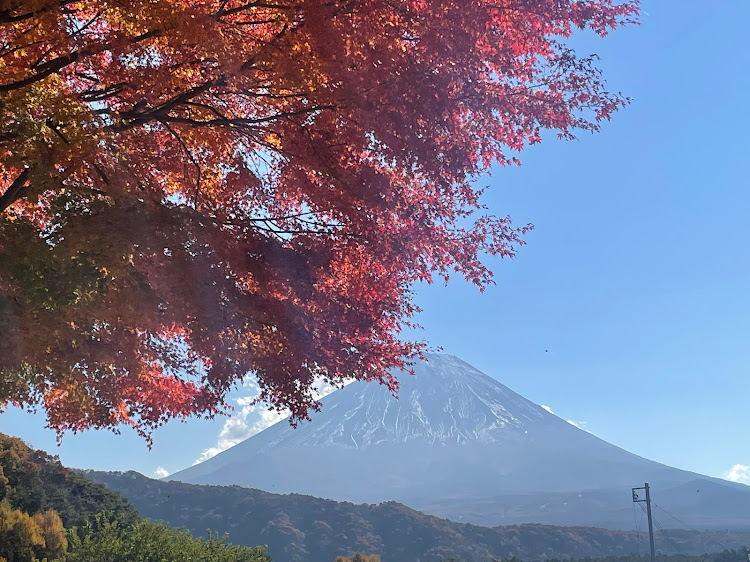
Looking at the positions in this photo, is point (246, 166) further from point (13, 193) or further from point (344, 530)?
point (344, 530)

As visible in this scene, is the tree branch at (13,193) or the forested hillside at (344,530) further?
the forested hillside at (344,530)

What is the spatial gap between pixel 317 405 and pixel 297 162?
213 centimetres

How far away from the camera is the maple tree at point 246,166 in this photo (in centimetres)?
407

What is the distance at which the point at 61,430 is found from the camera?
7359mm

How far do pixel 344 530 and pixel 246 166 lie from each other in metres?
64.8

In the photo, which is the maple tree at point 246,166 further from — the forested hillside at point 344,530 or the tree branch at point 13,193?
the forested hillside at point 344,530

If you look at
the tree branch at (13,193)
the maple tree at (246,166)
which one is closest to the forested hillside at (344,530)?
the maple tree at (246,166)

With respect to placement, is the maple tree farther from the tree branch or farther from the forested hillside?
the forested hillside

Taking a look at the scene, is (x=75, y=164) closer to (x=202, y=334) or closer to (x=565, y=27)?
(x=202, y=334)

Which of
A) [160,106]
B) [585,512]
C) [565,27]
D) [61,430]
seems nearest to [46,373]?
[61,430]

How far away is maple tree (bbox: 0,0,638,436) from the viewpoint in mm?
4070

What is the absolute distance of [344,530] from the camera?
65500 mm

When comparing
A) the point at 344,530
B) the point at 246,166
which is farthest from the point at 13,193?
the point at 344,530

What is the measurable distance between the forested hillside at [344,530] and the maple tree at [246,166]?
199ft
